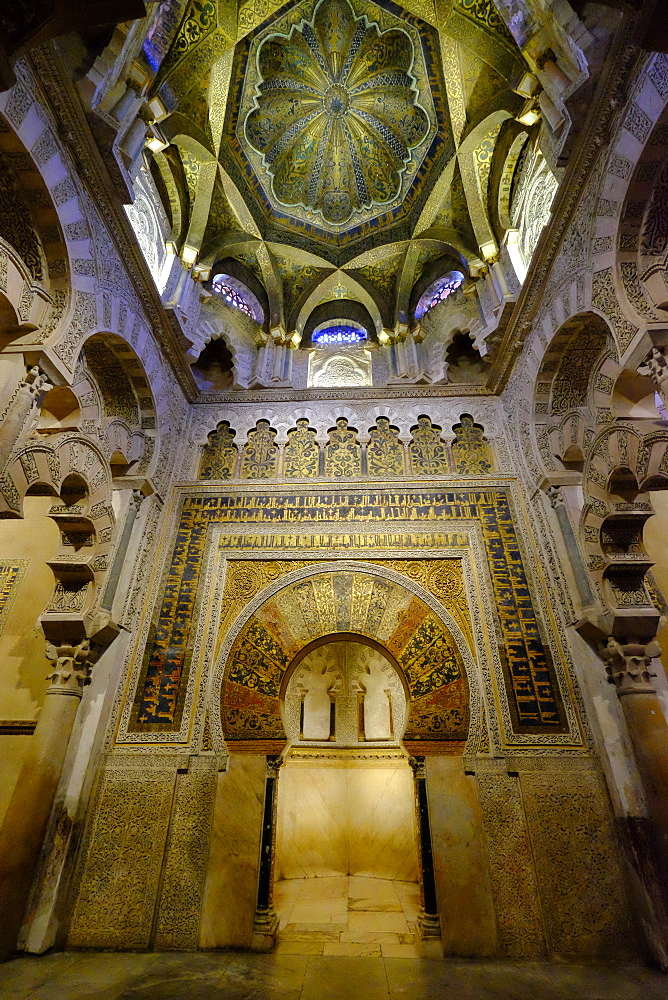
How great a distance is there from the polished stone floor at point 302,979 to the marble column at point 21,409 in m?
3.70

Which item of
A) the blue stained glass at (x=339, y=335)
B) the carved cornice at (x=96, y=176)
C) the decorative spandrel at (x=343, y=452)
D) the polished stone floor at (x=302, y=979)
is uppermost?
the blue stained glass at (x=339, y=335)

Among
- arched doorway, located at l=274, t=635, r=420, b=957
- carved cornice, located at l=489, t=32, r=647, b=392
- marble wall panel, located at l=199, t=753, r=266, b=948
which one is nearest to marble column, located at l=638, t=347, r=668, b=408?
carved cornice, located at l=489, t=32, r=647, b=392

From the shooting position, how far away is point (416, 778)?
4.71 metres

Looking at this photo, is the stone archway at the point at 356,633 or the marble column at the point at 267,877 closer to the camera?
the marble column at the point at 267,877

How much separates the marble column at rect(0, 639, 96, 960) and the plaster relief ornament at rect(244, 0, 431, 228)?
7.26 meters

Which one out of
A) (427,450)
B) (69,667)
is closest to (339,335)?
(427,450)

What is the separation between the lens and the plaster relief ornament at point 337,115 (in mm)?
6543

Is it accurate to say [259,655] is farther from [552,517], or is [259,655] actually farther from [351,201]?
[351,201]


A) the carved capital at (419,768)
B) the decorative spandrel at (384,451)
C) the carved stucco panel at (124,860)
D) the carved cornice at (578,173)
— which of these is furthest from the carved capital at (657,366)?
the carved stucco panel at (124,860)

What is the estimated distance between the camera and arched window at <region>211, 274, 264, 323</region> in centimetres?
767

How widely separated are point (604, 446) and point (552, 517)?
117 centimetres

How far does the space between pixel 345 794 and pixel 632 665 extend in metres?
5.26

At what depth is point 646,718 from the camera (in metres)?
4.38

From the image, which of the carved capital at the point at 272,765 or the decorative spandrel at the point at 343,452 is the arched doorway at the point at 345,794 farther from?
the decorative spandrel at the point at 343,452
